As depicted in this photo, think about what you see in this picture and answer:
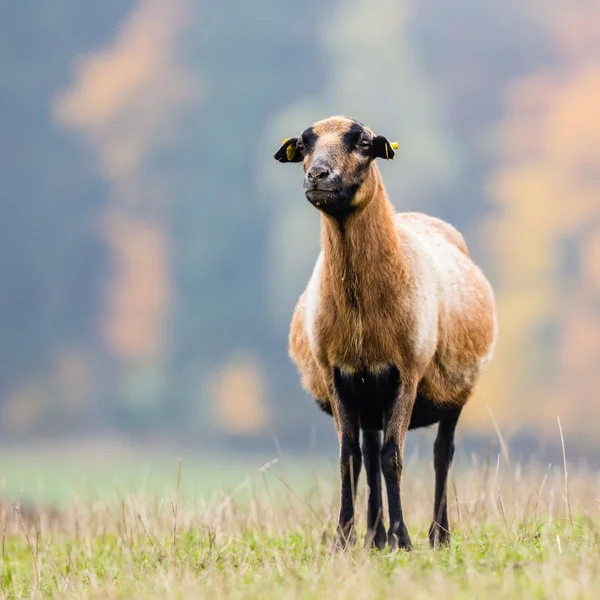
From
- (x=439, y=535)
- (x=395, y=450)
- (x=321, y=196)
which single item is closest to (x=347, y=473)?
(x=395, y=450)

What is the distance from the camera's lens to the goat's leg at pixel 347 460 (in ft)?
28.2

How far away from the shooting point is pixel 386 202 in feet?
28.4

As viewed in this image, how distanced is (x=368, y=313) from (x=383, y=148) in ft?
4.49

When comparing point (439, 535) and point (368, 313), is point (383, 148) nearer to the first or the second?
point (368, 313)

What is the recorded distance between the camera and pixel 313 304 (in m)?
8.72

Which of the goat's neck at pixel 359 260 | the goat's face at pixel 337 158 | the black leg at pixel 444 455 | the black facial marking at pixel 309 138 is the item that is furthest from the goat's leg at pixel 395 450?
the black facial marking at pixel 309 138

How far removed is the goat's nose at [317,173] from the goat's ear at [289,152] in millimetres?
870

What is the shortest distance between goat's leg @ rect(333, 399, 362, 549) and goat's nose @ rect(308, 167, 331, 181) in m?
2.03

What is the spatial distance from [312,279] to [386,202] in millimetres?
1028

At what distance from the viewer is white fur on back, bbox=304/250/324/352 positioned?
28.3 feet

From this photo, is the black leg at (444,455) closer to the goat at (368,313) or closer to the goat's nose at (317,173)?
the goat at (368,313)

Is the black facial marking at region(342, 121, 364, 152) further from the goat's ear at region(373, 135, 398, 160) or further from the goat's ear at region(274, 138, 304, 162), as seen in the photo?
the goat's ear at region(274, 138, 304, 162)

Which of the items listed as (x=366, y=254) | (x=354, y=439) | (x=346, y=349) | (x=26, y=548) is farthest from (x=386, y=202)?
(x=26, y=548)

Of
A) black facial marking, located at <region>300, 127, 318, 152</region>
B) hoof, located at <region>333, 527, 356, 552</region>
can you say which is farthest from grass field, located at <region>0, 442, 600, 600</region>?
black facial marking, located at <region>300, 127, 318, 152</region>
